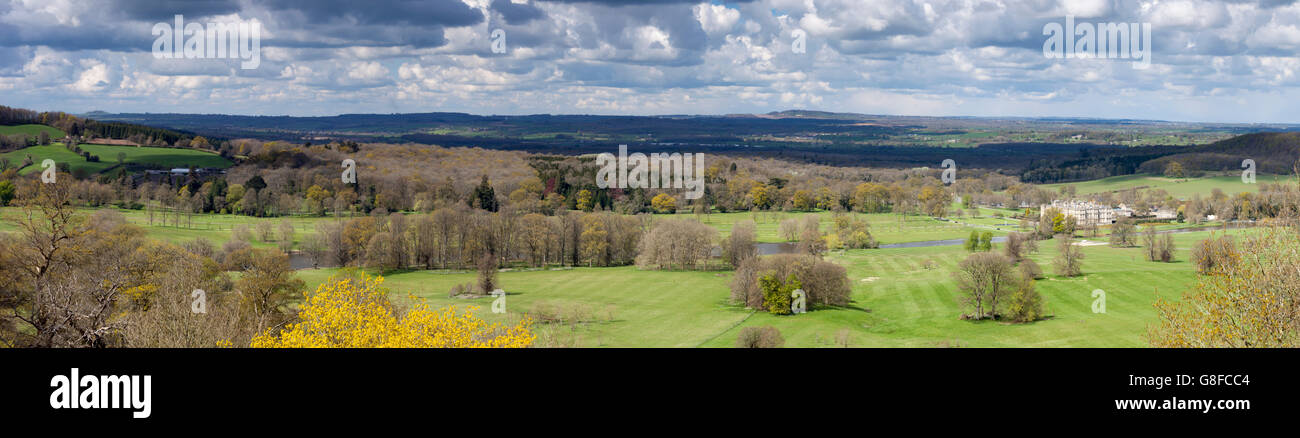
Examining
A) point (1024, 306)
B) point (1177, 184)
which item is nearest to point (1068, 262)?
point (1024, 306)

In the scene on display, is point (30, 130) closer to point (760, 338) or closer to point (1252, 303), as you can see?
point (760, 338)

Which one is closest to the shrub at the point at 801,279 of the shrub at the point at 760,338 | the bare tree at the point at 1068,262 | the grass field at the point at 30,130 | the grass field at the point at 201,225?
the shrub at the point at 760,338

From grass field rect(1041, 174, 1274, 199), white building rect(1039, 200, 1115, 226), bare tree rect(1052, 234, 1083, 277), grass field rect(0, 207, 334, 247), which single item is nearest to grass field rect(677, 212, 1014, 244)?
white building rect(1039, 200, 1115, 226)

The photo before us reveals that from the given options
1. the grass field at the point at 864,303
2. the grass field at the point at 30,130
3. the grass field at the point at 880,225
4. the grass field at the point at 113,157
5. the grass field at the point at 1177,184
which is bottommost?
the grass field at the point at 864,303

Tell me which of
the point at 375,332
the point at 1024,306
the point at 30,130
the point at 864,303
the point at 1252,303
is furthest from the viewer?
the point at 30,130

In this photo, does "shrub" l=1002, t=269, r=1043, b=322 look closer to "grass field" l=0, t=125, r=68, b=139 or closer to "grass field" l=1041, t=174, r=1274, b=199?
"grass field" l=1041, t=174, r=1274, b=199

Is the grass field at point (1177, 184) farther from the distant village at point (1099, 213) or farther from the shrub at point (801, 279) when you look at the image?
the shrub at point (801, 279)
